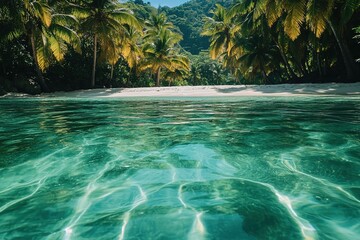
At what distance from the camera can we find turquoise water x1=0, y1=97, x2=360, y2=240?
1.81 metres

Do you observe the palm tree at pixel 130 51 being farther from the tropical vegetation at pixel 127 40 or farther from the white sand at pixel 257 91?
the white sand at pixel 257 91

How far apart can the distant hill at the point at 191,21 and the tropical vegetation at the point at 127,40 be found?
55.9 meters

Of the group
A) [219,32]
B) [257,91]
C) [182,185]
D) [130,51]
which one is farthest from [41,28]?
[219,32]

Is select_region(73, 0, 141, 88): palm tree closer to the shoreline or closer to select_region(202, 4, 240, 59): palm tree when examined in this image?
the shoreline

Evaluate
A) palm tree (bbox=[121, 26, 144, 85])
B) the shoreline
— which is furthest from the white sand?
palm tree (bbox=[121, 26, 144, 85])

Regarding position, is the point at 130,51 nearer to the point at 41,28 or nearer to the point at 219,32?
the point at 41,28

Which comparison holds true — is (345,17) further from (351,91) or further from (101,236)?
(101,236)

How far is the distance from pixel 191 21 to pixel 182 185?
4067 inches

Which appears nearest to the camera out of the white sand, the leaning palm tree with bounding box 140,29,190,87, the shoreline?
the shoreline

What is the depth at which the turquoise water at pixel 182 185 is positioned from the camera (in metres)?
1.81

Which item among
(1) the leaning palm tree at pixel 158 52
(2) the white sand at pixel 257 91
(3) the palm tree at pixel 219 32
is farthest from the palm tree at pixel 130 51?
(3) the palm tree at pixel 219 32

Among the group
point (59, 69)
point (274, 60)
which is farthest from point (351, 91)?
point (59, 69)

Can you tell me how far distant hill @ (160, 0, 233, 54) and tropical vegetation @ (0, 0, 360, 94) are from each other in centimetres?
5592

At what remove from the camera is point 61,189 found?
8.17ft
